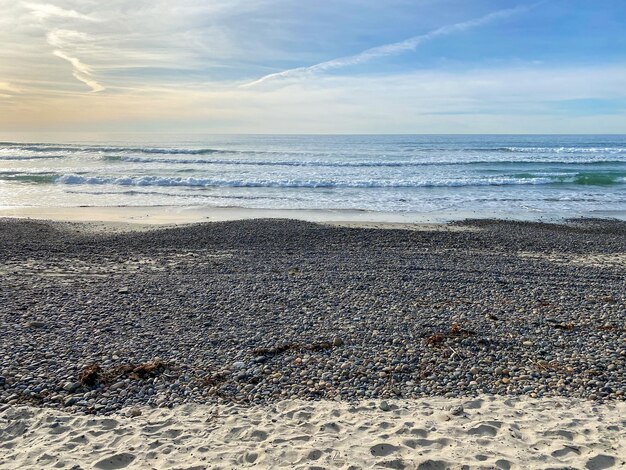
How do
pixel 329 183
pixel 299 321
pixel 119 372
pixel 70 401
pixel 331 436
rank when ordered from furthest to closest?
pixel 329 183 < pixel 299 321 < pixel 119 372 < pixel 70 401 < pixel 331 436

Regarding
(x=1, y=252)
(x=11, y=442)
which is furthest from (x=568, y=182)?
(x=11, y=442)

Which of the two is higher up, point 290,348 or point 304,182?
point 304,182

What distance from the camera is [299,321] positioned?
648 centimetres

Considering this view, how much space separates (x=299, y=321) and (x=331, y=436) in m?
2.67

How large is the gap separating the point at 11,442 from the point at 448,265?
781 centimetres

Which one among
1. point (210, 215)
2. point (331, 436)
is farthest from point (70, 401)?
point (210, 215)

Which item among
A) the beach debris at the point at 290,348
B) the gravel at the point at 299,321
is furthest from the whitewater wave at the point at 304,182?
the beach debris at the point at 290,348

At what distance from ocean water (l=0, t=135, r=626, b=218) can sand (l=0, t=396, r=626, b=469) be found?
46.7 feet

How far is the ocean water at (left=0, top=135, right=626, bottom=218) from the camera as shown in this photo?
19781 millimetres

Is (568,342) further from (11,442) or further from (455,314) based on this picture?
(11,442)

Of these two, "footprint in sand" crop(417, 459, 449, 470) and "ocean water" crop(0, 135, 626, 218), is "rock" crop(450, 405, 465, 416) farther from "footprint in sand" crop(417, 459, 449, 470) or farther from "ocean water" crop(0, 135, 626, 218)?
"ocean water" crop(0, 135, 626, 218)

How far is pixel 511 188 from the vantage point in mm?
25453

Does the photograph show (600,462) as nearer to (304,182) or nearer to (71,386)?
(71,386)

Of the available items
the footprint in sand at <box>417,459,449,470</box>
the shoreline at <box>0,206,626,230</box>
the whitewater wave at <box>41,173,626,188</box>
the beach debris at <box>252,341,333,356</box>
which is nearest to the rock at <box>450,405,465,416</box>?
the footprint in sand at <box>417,459,449,470</box>
